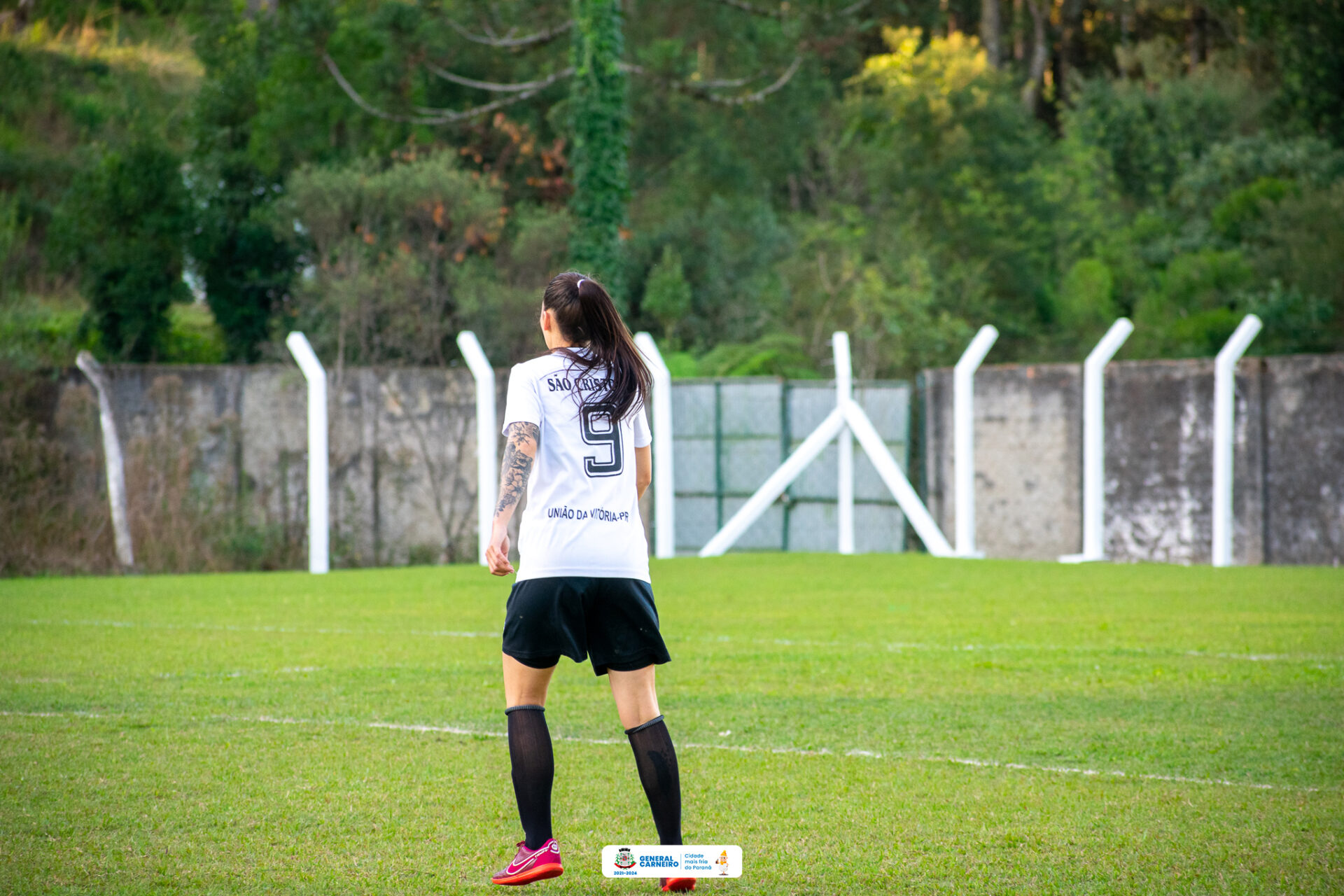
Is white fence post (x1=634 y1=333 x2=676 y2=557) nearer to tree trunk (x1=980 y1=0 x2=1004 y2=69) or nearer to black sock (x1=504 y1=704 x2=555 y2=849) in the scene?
black sock (x1=504 y1=704 x2=555 y2=849)

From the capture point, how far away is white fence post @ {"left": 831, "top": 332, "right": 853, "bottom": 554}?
50.4ft

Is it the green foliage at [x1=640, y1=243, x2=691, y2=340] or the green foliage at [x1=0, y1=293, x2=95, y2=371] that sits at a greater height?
the green foliage at [x1=640, y1=243, x2=691, y2=340]

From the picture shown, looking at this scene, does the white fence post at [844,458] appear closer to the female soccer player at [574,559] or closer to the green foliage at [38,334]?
the green foliage at [38,334]

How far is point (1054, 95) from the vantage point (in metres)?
36.8

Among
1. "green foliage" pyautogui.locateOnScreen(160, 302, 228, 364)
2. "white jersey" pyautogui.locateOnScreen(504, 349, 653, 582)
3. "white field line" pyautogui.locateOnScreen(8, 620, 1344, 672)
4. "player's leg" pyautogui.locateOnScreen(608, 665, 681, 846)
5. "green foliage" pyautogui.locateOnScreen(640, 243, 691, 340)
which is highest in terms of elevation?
"green foliage" pyautogui.locateOnScreen(640, 243, 691, 340)

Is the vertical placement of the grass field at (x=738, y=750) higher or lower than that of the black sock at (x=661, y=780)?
lower

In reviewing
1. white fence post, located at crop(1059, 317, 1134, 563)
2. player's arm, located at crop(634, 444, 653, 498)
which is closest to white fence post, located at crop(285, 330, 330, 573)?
white fence post, located at crop(1059, 317, 1134, 563)

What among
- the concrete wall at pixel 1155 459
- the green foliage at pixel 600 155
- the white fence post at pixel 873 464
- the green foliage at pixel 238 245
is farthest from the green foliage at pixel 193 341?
the concrete wall at pixel 1155 459

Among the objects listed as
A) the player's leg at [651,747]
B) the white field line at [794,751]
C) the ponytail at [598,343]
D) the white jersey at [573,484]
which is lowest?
the white field line at [794,751]

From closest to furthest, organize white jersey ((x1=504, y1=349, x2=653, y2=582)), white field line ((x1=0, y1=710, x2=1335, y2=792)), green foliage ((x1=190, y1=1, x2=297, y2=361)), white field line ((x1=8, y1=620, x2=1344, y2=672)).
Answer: white jersey ((x1=504, y1=349, x2=653, y2=582)), white field line ((x1=0, y1=710, x2=1335, y2=792)), white field line ((x1=8, y1=620, x2=1344, y2=672)), green foliage ((x1=190, y1=1, x2=297, y2=361))

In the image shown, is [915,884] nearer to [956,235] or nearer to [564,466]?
[564,466]

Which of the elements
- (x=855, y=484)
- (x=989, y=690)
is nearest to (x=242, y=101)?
(x=855, y=484)

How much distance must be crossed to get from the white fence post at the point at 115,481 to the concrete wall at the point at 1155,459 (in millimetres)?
8719

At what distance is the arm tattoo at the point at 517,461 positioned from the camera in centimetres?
387
